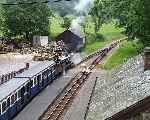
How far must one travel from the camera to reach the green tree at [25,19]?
258ft

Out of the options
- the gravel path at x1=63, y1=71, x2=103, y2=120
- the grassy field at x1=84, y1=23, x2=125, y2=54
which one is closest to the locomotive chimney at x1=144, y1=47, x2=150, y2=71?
the gravel path at x1=63, y1=71, x2=103, y2=120

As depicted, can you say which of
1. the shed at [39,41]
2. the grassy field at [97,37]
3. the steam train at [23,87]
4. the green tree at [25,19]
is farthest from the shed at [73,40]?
the steam train at [23,87]

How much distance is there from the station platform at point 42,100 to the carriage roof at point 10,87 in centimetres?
200

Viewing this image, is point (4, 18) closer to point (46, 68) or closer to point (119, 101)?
point (46, 68)

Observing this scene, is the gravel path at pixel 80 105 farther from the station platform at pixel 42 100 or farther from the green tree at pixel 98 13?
the green tree at pixel 98 13

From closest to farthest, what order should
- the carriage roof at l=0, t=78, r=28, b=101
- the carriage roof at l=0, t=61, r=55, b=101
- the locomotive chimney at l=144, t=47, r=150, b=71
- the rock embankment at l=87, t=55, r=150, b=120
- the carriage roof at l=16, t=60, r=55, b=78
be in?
the rock embankment at l=87, t=55, r=150, b=120, the locomotive chimney at l=144, t=47, r=150, b=71, the carriage roof at l=0, t=78, r=28, b=101, the carriage roof at l=0, t=61, r=55, b=101, the carriage roof at l=16, t=60, r=55, b=78

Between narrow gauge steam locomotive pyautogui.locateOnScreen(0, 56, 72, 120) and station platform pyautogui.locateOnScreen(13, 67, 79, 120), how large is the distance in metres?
0.39

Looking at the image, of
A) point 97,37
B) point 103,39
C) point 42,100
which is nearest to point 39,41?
point 97,37

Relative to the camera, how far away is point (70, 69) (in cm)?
5769

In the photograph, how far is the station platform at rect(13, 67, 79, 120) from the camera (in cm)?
3162

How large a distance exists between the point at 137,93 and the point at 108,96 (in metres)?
3.64

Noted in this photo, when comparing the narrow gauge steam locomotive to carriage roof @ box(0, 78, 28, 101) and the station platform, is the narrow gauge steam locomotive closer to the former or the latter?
carriage roof @ box(0, 78, 28, 101)

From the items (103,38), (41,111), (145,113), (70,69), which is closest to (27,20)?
(70,69)

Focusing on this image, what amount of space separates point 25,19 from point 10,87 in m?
48.4
